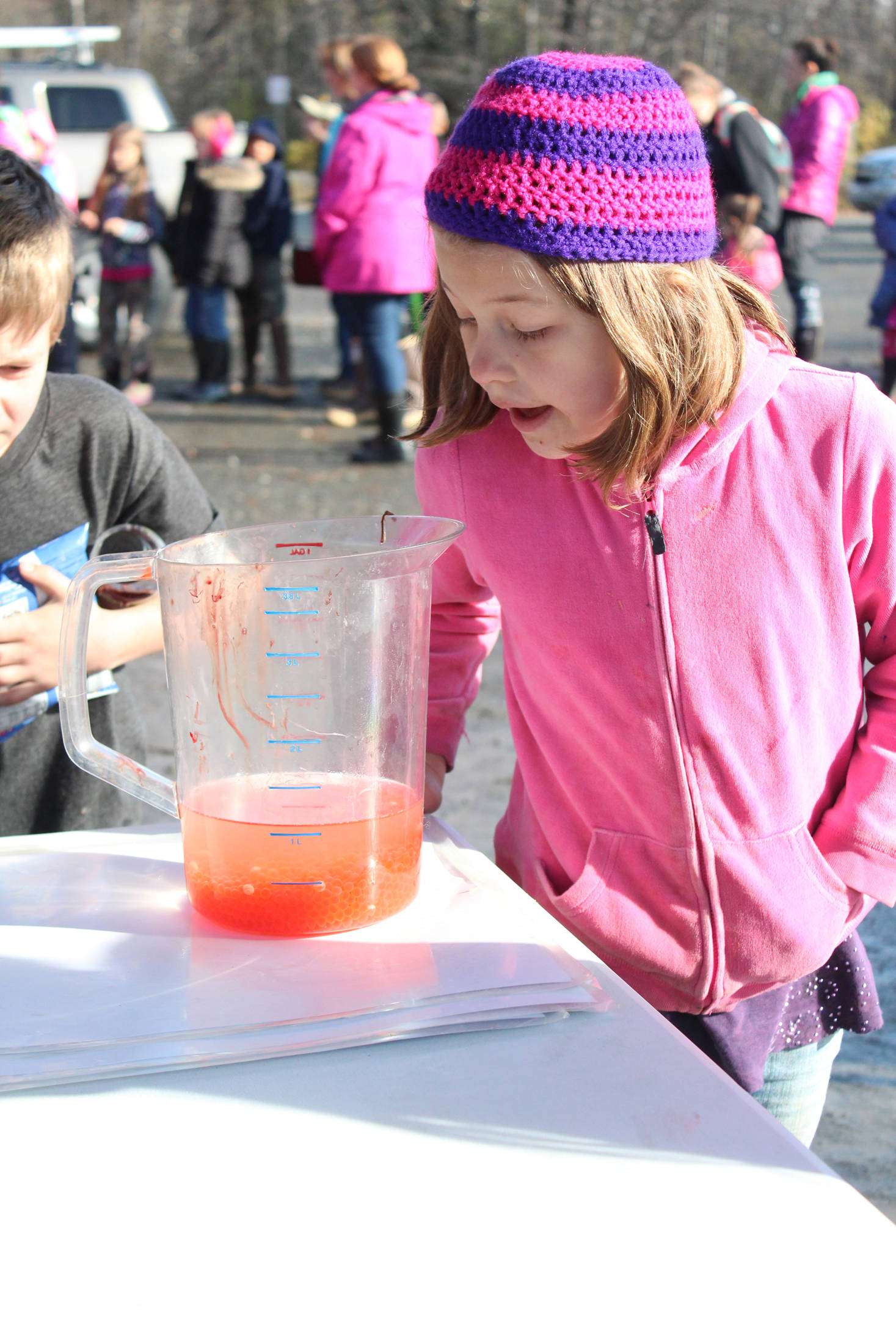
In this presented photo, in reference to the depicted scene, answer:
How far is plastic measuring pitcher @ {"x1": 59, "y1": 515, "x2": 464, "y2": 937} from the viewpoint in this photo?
1.02 meters

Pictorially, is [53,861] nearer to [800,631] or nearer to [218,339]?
[800,631]

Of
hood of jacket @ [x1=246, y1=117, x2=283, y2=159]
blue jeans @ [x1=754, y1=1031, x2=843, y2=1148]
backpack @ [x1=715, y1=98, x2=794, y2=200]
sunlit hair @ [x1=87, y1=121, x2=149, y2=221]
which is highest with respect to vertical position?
backpack @ [x1=715, y1=98, x2=794, y2=200]

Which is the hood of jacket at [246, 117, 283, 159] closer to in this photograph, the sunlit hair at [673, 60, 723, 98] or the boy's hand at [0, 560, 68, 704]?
the sunlit hair at [673, 60, 723, 98]

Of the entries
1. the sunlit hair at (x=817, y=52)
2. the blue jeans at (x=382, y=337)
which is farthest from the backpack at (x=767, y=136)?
the blue jeans at (x=382, y=337)

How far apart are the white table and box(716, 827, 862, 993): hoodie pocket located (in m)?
0.39

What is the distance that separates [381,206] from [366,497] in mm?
1355

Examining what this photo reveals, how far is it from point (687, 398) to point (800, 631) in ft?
0.84

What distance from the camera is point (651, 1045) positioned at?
89 cm

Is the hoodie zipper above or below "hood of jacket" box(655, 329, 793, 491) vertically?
below

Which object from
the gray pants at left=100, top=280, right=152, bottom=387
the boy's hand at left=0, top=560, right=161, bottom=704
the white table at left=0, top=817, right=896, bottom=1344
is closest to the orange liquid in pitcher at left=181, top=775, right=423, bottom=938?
the white table at left=0, top=817, right=896, bottom=1344

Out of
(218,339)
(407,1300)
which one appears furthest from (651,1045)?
(218,339)

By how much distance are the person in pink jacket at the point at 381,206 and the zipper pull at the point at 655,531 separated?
469cm

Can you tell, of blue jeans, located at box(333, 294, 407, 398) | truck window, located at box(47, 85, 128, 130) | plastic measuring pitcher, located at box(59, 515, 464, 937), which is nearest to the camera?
plastic measuring pitcher, located at box(59, 515, 464, 937)

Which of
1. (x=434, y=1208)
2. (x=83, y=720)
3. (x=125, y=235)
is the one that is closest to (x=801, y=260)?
(x=125, y=235)
